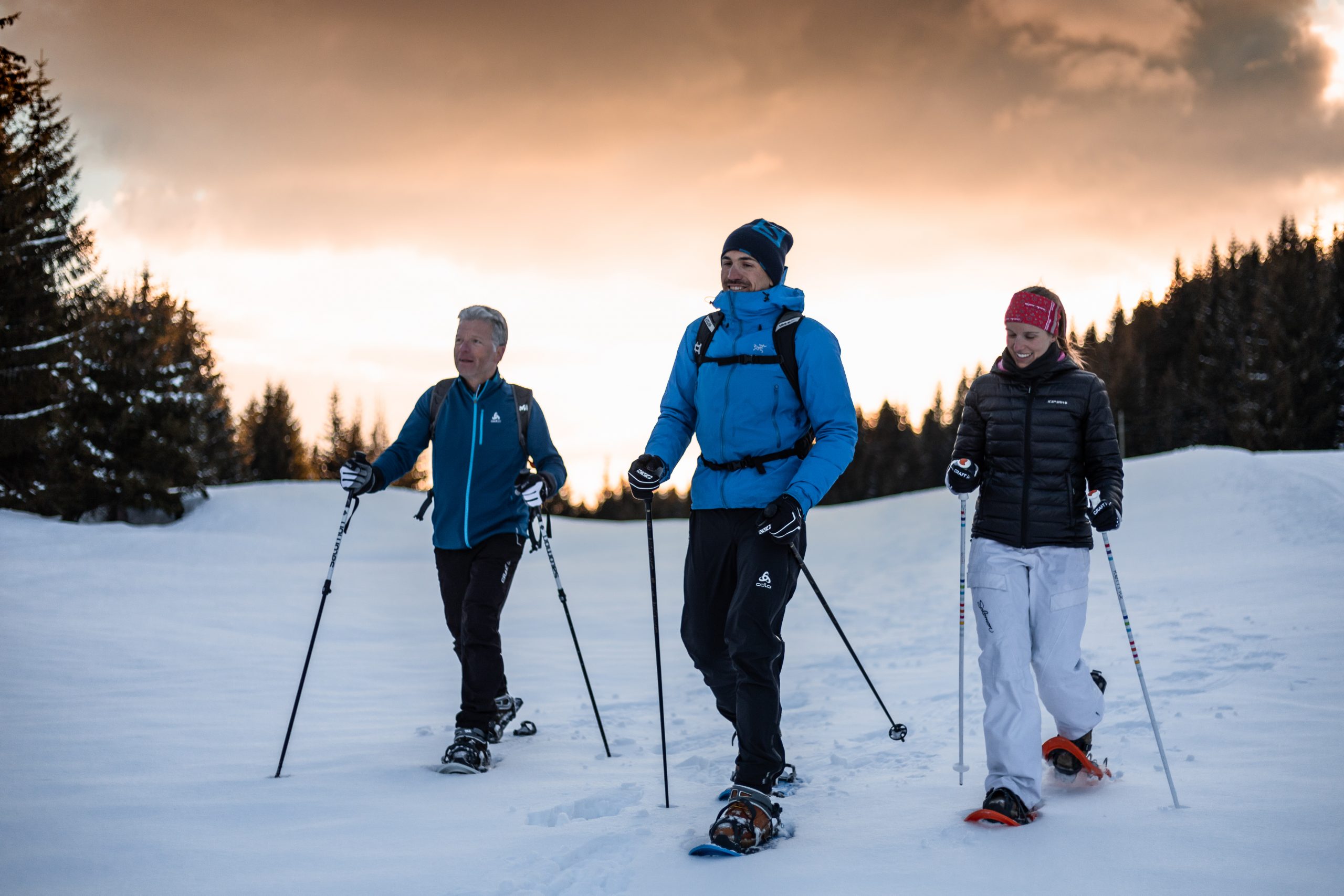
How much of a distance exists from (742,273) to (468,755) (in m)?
2.65

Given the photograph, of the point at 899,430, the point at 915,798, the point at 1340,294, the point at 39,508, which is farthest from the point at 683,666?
the point at 899,430

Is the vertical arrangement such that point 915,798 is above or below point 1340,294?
below

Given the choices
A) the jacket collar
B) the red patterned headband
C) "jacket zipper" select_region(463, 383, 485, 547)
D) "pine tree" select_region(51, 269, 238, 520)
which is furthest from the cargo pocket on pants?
"pine tree" select_region(51, 269, 238, 520)

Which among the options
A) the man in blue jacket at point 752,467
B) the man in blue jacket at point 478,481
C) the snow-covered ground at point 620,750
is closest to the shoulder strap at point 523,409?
the man in blue jacket at point 478,481

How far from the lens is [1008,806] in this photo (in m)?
3.27

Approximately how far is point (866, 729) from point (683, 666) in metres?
3.13

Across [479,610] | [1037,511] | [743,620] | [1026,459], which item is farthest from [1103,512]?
[479,610]

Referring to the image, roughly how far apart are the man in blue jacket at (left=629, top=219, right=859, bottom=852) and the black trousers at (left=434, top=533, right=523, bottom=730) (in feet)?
4.54

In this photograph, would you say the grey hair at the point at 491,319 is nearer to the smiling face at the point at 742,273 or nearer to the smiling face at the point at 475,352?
the smiling face at the point at 475,352

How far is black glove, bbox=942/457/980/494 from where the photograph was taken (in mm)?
3773

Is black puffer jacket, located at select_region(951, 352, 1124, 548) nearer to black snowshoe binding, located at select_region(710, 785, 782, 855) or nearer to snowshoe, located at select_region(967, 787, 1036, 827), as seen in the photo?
snowshoe, located at select_region(967, 787, 1036, 827)

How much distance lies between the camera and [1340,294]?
49.6m

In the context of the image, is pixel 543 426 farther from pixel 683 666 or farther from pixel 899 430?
pixel 899 430

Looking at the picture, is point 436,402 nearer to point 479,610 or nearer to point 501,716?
point 479,610
